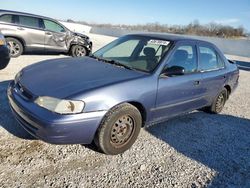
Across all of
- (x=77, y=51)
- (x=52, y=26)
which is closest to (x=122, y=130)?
(x=52, y=26)

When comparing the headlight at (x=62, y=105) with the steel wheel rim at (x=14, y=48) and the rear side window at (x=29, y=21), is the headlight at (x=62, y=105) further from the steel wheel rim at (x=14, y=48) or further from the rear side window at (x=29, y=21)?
the rear side window at (x=29, y=21)

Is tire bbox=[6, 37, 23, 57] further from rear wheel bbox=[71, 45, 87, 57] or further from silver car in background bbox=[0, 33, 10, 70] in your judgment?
silver car in background bbox=[0, 33, 10, 70]

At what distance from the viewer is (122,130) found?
12.0 feet

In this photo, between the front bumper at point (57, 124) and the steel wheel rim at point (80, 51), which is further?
the steel wheel rim at point (80, 51)

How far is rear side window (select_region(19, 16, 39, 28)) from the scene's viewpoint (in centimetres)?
993

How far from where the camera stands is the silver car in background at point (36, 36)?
963cm

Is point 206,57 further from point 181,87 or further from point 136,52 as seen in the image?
point 136,52

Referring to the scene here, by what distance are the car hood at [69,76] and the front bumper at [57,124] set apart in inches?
8.8

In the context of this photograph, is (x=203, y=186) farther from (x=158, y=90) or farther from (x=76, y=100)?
(x=76, y=100)

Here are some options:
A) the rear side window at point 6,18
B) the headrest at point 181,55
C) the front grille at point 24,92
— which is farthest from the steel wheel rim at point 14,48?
the headrest at point 181,55

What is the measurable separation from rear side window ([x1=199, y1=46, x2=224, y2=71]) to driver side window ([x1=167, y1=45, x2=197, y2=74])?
0.78 feet

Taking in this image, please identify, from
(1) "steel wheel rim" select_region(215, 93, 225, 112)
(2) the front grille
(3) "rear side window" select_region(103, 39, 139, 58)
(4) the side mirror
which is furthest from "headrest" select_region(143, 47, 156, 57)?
(1) "steel wheel rim" select_region(215, 93, 225, 112)

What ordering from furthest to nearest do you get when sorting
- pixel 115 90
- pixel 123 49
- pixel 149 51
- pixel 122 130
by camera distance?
1. pixel 123 49
2. pixel 149 51
3. pixel 122 130
4. pixel 115 90

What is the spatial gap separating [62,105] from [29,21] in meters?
8.09
